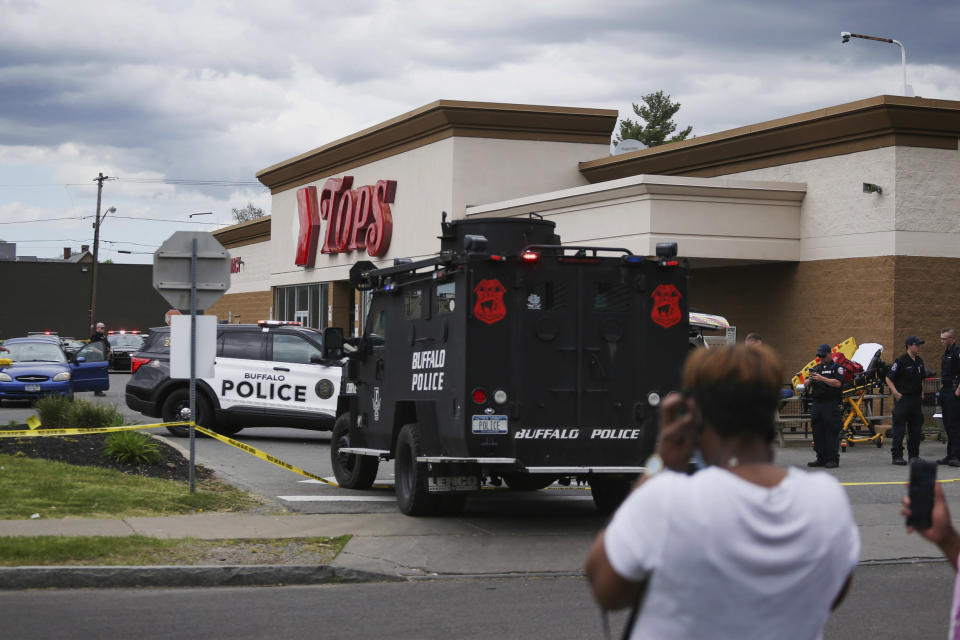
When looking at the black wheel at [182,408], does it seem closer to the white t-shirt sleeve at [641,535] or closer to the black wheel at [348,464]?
the black wheel at [348,464]

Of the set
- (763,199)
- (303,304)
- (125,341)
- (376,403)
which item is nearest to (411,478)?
(376,403)

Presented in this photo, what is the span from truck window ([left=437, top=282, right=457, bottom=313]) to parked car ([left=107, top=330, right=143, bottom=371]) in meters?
39.6

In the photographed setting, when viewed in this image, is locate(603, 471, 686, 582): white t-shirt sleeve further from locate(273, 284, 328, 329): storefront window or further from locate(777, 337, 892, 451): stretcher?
locate(273, 284, 328, 329): storefront window

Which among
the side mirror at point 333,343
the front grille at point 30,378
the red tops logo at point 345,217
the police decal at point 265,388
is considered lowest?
the front grille at point 30,378

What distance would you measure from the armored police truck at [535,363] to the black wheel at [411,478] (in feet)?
0.05

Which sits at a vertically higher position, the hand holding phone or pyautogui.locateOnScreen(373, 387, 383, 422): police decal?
the hand holding phone

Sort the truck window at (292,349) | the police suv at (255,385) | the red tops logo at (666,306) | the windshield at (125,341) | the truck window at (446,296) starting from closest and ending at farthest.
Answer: the truck window at (446,296)
the red tops logo at (666,306)
the police suv at (255,385)
the truck window at (292,349)
the windshield at (125,341)

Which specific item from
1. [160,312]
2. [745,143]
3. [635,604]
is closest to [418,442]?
[635,604]

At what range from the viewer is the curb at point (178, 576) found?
8891mm

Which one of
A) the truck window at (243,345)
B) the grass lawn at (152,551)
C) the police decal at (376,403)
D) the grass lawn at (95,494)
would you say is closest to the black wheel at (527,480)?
the police decal at (376,403)

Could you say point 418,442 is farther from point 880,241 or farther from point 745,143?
point 745,143

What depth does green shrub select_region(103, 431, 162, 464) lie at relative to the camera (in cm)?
1505

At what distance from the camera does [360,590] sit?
8961mm

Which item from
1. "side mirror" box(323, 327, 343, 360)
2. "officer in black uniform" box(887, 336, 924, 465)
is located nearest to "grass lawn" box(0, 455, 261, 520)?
"side mirror" box(323, 327, 343, 360)
